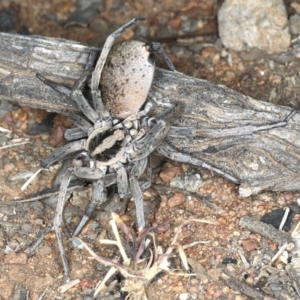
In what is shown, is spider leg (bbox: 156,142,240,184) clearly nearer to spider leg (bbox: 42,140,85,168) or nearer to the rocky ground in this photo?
the rocky ground

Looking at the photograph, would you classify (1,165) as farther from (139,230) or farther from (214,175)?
(214,175)

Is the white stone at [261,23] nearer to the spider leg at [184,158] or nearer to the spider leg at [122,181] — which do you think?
the spider leg at [184,158]

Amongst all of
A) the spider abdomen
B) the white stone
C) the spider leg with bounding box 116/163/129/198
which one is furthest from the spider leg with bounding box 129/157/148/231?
the white stone

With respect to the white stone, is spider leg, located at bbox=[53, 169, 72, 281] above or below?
below

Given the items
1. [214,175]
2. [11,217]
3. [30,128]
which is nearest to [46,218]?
[11,217]

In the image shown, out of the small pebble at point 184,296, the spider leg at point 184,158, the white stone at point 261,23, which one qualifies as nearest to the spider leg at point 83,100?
the spider leg at point 184,158

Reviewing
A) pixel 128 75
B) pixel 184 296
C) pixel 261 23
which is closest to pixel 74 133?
pixel 128 75
